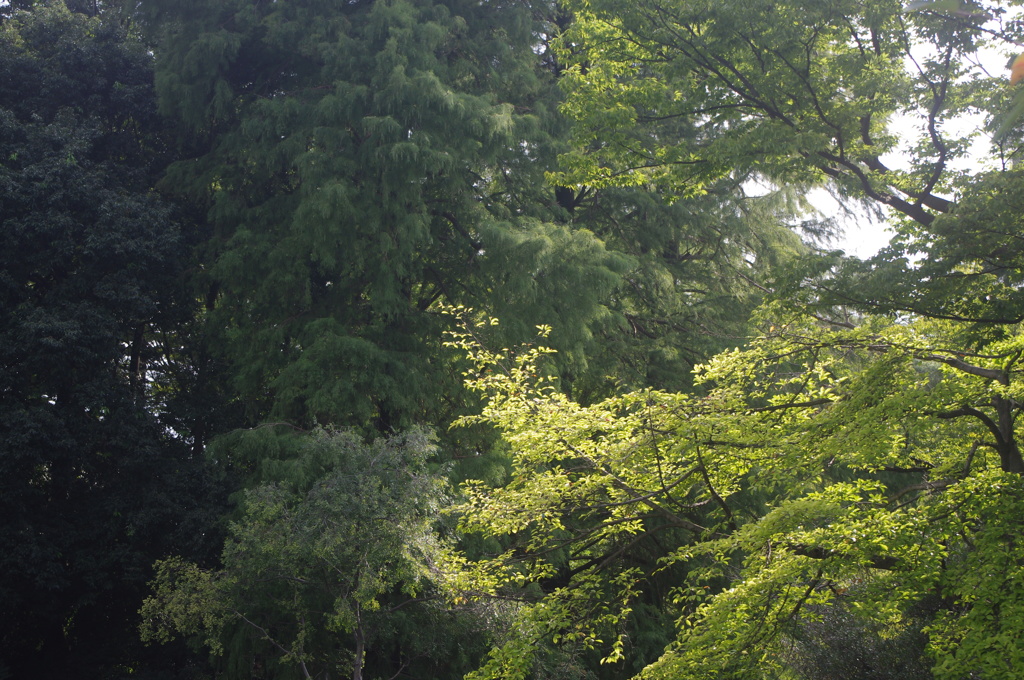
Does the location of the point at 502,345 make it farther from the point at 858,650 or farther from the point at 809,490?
the point at 858,650

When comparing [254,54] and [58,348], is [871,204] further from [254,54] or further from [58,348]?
[58,348]

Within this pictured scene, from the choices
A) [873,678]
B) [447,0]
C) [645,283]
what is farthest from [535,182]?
[873,678]

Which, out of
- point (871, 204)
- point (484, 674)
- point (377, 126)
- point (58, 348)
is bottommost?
point (484, 674)

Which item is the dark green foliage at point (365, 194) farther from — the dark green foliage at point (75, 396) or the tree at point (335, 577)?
the tree at point (335, 577)

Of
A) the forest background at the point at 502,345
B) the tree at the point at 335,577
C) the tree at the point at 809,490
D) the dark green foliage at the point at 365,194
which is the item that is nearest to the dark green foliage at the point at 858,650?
the forest background at the point at 502,345

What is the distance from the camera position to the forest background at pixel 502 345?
20.0 feet

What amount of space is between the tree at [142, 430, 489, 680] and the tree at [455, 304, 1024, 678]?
2.41 feet

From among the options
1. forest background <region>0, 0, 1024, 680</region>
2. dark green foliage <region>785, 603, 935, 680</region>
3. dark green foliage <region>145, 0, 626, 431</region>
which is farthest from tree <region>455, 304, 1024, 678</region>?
dark green foliage <region>145, 0, 626, 431</region>

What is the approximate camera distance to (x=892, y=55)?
7246 millimetres

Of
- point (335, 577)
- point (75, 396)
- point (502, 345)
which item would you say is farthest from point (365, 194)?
point (335, 577)

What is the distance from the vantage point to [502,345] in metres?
11.5

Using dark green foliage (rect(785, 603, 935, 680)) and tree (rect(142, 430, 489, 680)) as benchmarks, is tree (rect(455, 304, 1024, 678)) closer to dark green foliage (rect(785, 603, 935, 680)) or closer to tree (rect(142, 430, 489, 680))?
dark green foliage (rect(785, 603, 935, 680))

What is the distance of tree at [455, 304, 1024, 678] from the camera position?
5.39m

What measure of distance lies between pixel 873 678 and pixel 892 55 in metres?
5.53
